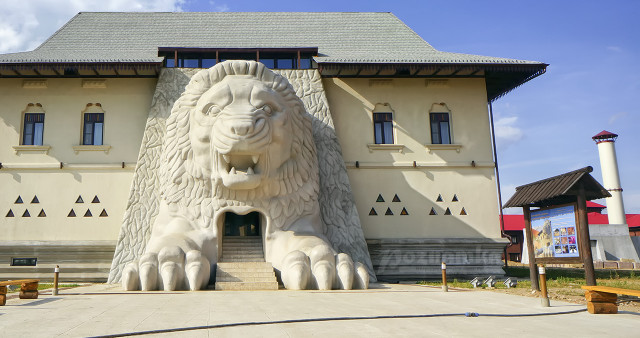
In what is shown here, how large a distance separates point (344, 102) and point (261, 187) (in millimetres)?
4664

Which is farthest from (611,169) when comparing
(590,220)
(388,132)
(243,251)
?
(243,251)

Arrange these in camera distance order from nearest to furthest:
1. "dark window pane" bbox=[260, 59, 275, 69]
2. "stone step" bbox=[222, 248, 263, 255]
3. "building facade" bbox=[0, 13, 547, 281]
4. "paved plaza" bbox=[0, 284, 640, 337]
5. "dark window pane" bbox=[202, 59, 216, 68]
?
1. "paved plaza" bbox=[0, 284, 640, 337]
2. "stone step" bbox=[222, 248, 263, 255]
3. "building facade" bbox=[0, 13, 547, 281]
4. "dark window pane" bbox=[202, 59, 216, 68]
5. "dark window pane" bbox=[260, 59, 275, 69]

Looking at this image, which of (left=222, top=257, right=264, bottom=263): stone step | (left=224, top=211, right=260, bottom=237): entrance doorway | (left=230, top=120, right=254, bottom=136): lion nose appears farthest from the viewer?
(left=224, top=211, right=260, bottom=237): entrance doorway

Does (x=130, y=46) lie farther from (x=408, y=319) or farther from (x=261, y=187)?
(x=408, y=319)

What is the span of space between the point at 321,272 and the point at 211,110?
3.68m

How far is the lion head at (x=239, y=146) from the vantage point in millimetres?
8820

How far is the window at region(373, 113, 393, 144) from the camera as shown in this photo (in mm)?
13102

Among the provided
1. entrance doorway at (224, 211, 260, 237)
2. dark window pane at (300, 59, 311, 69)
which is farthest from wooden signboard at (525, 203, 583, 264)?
dark window pane at (300, 59, 311, 69)

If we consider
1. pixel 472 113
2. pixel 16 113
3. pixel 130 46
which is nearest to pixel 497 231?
pixel 472 113

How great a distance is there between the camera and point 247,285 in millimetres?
8219

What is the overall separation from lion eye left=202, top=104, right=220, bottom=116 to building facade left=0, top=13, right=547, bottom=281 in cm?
325

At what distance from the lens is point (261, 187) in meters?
9.40

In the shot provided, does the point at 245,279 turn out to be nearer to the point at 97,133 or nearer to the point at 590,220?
the point at 97,133

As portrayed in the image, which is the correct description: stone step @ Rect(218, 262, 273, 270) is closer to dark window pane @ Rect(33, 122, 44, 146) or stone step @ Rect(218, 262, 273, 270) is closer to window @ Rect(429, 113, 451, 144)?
window @ Rect(429, 113, 451, 144)
